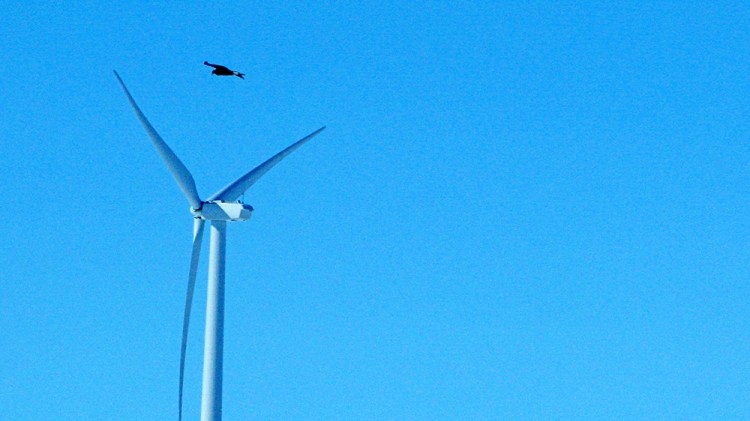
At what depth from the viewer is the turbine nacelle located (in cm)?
6208

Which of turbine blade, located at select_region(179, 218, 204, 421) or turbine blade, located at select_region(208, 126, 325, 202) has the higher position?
turbine blade, located at select_region(208, 126, 325, 202)

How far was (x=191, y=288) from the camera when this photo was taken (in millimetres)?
61750

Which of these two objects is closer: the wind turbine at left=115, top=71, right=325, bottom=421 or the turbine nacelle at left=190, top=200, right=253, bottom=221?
the wind turbine at left=115, top=71, right=325, bottom=421

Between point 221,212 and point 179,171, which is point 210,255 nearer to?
point 221,212

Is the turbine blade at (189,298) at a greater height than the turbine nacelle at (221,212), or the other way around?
the turbine nacelle at (221,212)

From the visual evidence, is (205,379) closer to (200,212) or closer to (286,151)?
(200,212)

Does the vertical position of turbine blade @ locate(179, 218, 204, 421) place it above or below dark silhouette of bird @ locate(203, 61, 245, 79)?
below

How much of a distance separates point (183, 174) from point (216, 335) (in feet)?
24.5

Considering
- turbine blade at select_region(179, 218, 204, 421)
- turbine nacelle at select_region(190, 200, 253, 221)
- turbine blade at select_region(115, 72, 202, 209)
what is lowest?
turbine blade at select_region(179, 218, 204, 421)

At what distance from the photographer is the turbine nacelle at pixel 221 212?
62081mm

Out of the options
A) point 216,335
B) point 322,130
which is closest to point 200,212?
point 216,335

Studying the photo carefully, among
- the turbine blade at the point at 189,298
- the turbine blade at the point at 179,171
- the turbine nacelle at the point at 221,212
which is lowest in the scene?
the turbine blade at the point at 189,298

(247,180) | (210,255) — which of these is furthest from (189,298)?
(247,180)

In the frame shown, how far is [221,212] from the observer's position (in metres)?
62.2
